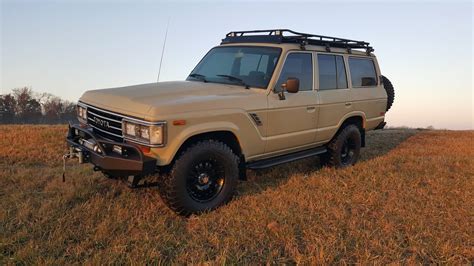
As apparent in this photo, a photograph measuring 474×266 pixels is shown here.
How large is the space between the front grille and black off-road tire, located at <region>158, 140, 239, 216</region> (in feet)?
2.42

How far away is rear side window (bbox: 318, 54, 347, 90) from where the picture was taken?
20.2ft

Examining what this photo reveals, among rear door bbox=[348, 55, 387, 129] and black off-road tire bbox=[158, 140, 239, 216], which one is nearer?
black off-road tire bbox=[158, 140, 239, 216]

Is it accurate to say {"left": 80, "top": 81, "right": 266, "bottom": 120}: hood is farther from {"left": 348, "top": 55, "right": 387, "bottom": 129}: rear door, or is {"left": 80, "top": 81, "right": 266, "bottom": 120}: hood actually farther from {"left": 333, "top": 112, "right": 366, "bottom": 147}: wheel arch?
{"left": 348, "top": 55, "right": 387, "bottom": 129}: rear door

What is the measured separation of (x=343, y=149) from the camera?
23.3ft

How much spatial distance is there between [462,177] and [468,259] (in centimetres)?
296

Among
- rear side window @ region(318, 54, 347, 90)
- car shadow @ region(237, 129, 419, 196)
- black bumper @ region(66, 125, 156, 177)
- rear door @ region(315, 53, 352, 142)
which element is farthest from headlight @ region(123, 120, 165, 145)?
rear side window @ region(318, 54, 347, 90)

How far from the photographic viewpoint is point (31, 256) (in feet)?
10.7

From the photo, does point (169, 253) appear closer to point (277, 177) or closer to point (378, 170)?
point (277, 177)

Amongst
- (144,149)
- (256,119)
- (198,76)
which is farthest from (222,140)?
(198,76)

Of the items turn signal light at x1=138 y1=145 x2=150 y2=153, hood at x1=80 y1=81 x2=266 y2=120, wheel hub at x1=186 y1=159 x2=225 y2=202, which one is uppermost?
hood at x1=80 y1=81 x2=266 y2=120

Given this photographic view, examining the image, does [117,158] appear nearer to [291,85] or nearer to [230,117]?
[230,117]

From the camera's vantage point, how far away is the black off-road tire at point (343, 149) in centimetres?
672

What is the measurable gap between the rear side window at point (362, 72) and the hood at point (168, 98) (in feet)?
8.44

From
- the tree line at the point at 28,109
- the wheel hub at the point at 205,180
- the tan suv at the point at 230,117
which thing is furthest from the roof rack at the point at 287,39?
the tree line at the point at 28,109
